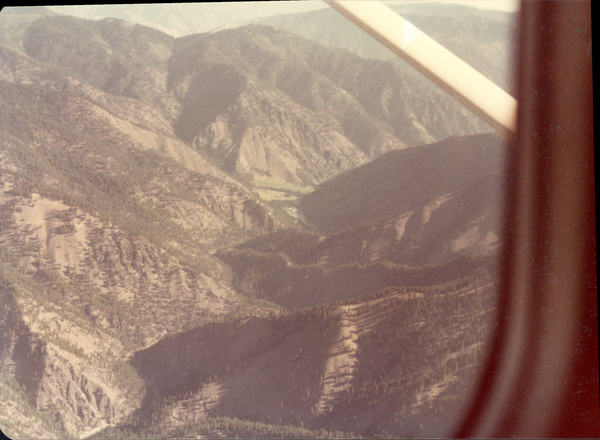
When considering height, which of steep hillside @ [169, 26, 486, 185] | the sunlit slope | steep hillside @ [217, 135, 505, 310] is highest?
steep hillside @ [169, 26, 486, 185]

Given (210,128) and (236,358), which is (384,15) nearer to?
(236,358)

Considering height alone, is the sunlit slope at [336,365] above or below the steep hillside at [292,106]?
below

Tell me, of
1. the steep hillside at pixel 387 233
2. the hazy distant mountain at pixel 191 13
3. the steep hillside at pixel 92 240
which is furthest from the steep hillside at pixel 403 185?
the hazy distant mountain at pixel 191 13

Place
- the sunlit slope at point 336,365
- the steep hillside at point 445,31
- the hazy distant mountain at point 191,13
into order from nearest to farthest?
the sunlit slope at point 336,365, the steep hillside at point 445,31, the hazy distant mountain at point 191,13

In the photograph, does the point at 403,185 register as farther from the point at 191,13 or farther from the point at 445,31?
the point at 191,13

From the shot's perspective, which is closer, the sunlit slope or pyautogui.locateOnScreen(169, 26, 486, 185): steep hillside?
the sunlit slope

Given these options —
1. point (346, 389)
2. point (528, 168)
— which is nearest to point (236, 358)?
point (346, 389)

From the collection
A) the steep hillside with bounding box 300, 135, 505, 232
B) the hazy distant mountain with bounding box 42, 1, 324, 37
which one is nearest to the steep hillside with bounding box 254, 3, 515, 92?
the hazy distant mountain with bounding box 42, 1, 324, 37

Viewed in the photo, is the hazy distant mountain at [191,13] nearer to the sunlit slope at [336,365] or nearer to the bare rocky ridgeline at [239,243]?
the bare rocky ridgeline at [239,243]

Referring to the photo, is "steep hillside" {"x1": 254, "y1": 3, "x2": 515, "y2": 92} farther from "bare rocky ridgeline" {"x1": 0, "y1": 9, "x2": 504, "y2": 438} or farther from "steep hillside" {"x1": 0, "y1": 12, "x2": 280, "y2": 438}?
"steep hillside" {"x1": 0, "y1": 12, "x2": 280, "y2": 438}


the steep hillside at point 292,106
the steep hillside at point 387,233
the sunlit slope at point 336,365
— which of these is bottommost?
the sunlit slope at point 336,365
